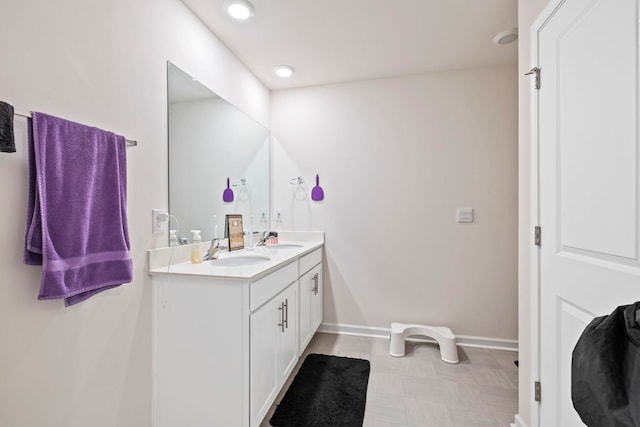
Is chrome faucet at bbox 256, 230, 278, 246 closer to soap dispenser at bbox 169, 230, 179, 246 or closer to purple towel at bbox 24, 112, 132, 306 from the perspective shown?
soap dispenser at bbox 169, 230, 179, 246

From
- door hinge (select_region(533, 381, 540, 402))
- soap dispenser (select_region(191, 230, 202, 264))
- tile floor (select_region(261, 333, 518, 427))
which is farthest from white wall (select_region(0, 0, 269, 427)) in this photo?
door hinge (select_region(533, 381, 540, 402))

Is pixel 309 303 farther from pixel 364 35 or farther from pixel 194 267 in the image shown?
pixel 364 35

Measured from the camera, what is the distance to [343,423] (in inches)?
63.8

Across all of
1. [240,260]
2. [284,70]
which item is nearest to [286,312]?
[240,260]

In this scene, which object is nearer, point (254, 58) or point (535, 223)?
point (535, 223)

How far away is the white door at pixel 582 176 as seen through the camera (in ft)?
2.89

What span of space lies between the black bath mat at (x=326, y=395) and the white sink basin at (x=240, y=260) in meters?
0.87

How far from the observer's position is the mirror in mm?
1720

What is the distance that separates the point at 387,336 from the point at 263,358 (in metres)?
1.56

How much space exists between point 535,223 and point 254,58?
2.26 meters

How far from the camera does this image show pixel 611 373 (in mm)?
675

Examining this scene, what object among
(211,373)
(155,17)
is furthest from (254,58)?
(211,373)

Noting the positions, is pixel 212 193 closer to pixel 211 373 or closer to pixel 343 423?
pixel 211 373

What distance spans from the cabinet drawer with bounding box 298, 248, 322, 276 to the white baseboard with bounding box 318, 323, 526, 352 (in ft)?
2.30
